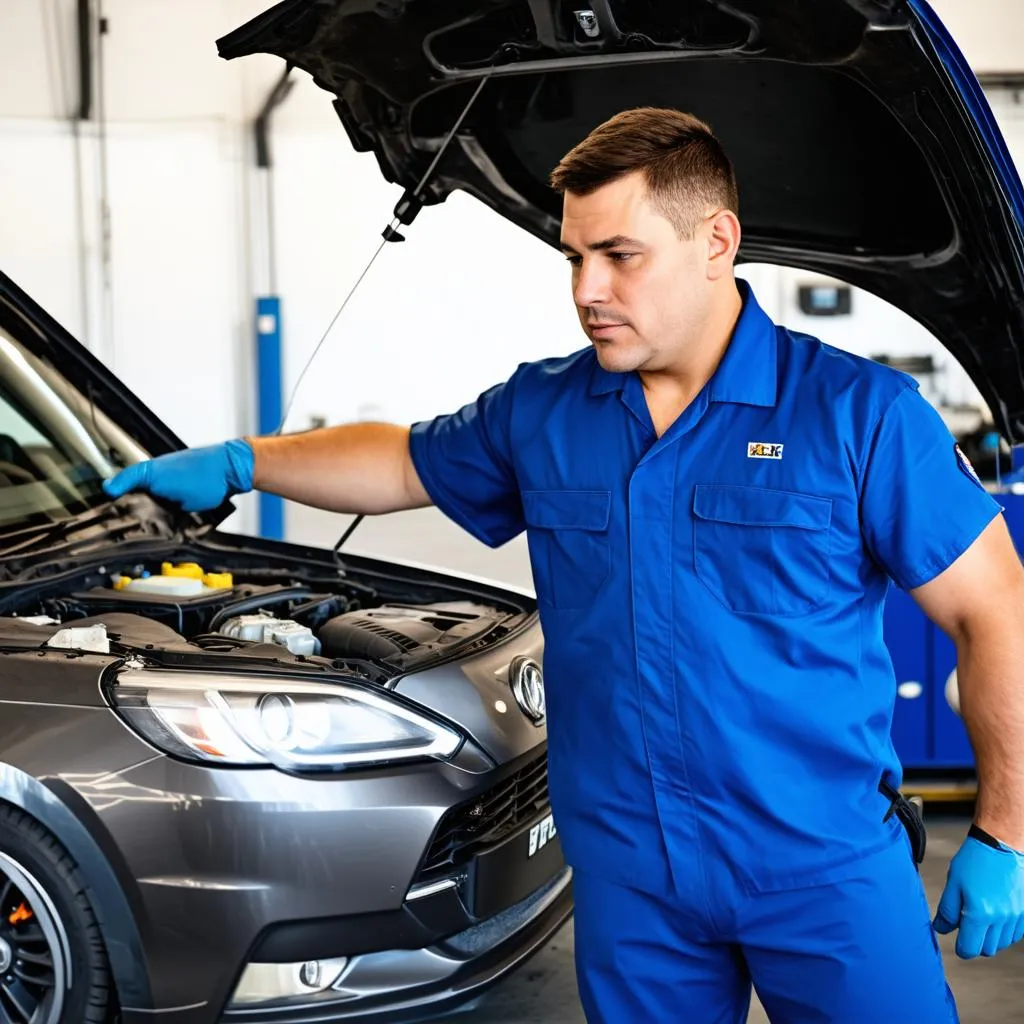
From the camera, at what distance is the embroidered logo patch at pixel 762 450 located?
165 cm

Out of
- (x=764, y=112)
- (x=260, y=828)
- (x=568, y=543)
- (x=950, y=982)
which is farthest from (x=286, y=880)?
(x=950, y=982)

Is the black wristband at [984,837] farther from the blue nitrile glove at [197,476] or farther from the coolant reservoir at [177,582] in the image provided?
the coolant reservoir at [177,582]

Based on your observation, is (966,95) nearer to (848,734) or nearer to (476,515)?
(848,734)

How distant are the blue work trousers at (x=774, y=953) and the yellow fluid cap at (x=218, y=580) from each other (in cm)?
142

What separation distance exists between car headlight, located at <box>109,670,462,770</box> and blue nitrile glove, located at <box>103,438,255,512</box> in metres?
0.31

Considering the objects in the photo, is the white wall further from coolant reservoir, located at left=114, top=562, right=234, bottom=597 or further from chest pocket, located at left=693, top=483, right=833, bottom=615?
chest pocket, located at left=693, top=483, right=833, bottom=615

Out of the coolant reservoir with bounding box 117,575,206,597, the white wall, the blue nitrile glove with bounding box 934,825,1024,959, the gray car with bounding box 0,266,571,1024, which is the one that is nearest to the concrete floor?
the gray car with bounding box 0,266,571,1024

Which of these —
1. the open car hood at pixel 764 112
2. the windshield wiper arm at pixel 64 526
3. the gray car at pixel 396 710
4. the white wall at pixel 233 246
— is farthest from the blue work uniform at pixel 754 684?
the white wall at pixel 233 246

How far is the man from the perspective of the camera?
63.1 inches

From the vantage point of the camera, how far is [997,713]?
1.59 meters

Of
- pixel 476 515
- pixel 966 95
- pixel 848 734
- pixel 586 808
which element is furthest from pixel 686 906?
pixel 966 95

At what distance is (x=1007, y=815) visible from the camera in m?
1.62

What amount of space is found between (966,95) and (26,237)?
6.00 m

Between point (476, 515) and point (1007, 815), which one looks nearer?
point (1007, 815)
